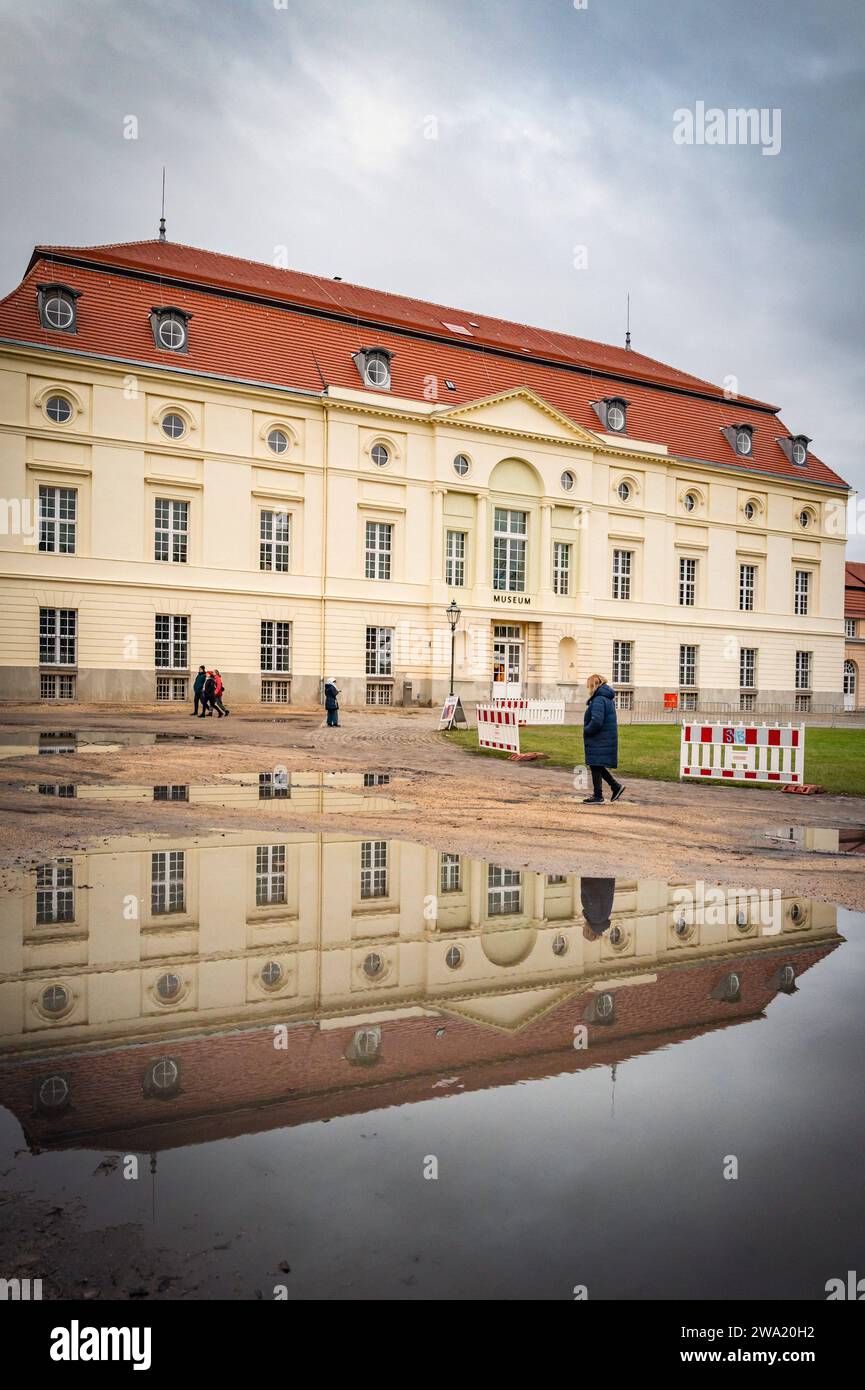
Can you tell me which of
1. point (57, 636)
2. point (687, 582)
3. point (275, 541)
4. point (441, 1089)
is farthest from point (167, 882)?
point (687, 582)

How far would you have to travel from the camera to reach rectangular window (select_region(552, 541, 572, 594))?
48.8m

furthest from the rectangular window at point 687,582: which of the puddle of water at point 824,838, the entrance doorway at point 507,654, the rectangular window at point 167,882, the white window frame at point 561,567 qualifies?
the rectangular window at point 167,882

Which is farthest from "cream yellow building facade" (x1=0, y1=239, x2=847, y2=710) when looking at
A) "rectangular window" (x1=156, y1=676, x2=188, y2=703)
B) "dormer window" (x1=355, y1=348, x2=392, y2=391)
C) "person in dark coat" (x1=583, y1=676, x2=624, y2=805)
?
"person in dark coat" (x1=583, y1=676, x2=624, y2=805)

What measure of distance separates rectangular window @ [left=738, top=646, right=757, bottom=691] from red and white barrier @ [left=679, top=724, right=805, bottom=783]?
129 ft

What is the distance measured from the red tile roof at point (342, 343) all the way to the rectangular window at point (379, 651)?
10.6 m

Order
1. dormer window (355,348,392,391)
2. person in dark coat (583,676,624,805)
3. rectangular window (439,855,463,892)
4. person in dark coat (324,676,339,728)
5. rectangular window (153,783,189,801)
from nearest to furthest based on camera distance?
rectangular window (439,855,463,892) < rectangular window (153,783,189,801) < person in dark coat (583,676,624,805) < person in dark coat (324,676,339,728) < dormer window (355,348,392,391)

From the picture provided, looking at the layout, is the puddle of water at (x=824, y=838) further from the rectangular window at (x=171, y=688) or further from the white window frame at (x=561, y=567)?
the white window frame at (x=561, y=567)

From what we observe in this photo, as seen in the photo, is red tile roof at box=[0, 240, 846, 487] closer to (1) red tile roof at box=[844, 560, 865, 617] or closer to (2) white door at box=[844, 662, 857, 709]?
(1) red tile roof at box=[844, 560, 865, 617]

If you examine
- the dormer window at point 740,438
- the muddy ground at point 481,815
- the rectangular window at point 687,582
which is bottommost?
the muddy ground at point 481,815

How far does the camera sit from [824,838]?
11125 mm

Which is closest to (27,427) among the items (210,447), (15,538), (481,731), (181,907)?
(15,538)

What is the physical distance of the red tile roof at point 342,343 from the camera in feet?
126

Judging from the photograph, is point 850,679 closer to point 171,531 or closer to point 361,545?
point 361,545

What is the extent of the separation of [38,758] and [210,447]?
2529 cm
